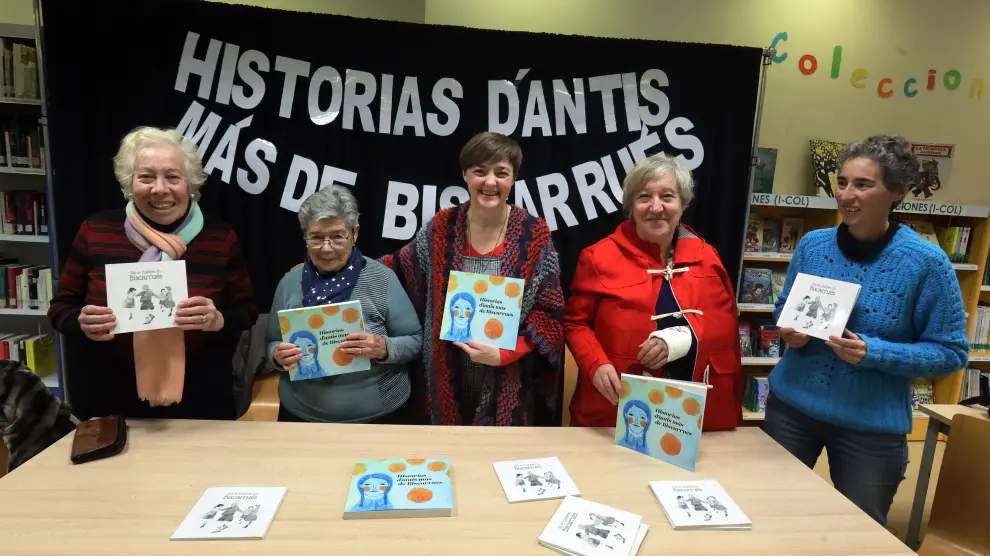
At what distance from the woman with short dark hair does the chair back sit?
1448 millimetres

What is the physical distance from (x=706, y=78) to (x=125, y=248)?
8.88 feet

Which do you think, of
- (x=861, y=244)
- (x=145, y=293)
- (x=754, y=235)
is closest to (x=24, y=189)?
(x=145, y=293)

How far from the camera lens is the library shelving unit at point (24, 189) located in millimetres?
2889

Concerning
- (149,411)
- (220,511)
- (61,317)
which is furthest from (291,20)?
(220,511)

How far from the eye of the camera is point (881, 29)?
3.50 metres

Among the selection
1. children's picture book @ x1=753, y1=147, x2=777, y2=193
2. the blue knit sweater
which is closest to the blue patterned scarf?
the blue knit sweater

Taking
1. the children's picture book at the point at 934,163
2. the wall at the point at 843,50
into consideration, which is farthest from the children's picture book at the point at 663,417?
the children's picture book at the point at 934,163

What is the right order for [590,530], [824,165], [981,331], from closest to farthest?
[590,530], [824,165], [981,331]

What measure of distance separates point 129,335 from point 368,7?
2435mm

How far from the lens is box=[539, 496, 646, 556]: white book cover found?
3.69 feet

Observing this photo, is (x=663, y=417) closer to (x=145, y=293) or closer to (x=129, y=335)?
(x=145, y=293)

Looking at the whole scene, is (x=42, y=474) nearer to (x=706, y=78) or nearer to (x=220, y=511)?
(x=220, y=511)

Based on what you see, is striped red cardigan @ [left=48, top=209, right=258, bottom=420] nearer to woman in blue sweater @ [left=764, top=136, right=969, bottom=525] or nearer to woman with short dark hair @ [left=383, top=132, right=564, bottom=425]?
woman with short dark hair @ [left=383, top=132, right=564, bottom=425]

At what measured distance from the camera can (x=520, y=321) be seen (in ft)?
6.04
